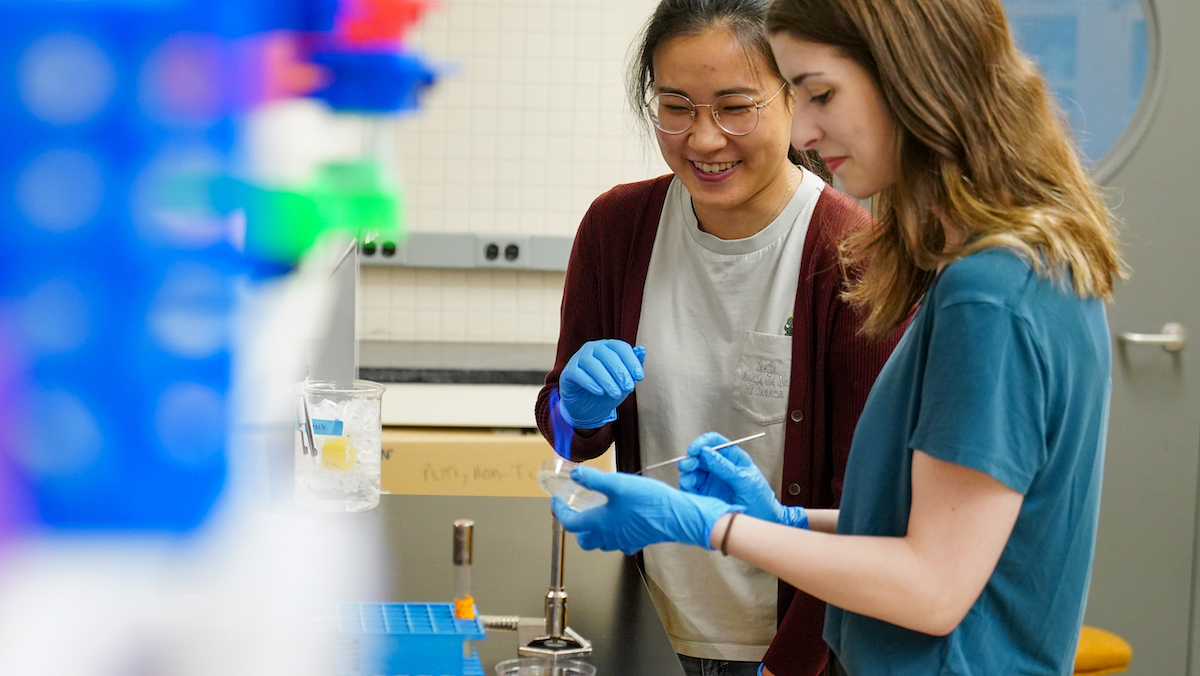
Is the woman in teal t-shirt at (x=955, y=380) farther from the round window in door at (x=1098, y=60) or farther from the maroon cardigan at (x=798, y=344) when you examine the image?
the round window in door at (x=1098, y=60)

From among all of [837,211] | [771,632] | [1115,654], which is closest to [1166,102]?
[1115,654]

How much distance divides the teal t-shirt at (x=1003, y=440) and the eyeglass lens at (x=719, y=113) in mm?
485

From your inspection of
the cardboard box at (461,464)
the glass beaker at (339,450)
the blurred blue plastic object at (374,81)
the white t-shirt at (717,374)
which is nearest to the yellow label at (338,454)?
the glass beaker at (339,450)

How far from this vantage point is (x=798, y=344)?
1.33m

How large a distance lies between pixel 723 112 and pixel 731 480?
505 millimetres

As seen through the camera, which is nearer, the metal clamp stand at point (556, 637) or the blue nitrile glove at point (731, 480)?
the metal clamp stand at point (556, 637)

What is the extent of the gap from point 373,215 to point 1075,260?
0.76m

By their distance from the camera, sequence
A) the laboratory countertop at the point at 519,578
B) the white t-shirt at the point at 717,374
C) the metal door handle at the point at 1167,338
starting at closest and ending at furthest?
the laboratory countertop at the point at 519,578 < the white t-shirt at the point at 717,374 < the metal door handle at the point at 1167,338

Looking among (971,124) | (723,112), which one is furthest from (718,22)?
(971,124)

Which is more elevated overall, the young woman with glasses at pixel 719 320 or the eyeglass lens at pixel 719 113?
the eyeglass lens at pixel 719 113

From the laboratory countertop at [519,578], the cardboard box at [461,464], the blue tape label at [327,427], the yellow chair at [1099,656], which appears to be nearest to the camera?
the laboratory countertop at [519,578]

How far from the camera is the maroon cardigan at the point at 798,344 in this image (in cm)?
128

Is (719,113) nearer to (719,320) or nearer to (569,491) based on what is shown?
(719,320)

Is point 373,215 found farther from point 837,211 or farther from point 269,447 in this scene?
point 837,211
